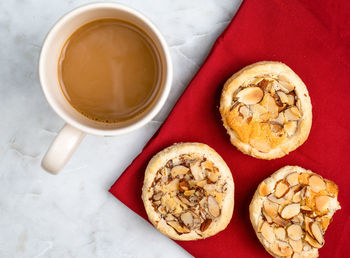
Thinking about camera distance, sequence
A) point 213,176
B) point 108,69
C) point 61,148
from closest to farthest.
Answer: point 61,148 < point 108,69 < point 213,176

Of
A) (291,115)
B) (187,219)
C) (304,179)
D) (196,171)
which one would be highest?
(291,115)

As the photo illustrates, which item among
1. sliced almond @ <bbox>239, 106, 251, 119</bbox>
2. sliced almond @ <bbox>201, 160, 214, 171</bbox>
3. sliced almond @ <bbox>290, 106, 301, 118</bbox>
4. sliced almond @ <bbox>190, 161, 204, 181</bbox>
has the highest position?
sliced almond @ <bbox>290, 106, 301, 118</bbox>

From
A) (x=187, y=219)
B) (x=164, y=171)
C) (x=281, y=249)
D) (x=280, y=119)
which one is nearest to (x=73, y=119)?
(x=164, y=171)

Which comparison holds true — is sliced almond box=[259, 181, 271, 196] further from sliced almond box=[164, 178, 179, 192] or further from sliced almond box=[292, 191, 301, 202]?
sliced almond box=[164, 178, 179, 192]

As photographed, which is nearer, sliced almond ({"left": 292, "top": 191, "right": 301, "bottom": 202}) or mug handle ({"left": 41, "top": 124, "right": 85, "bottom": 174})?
mug handle ({"left": 41, "top": 124, "right": 85, "bottom": 174})

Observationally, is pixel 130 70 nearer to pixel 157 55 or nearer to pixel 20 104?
pixel 157 55

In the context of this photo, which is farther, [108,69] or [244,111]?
[244,111]

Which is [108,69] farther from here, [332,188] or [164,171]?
[332,188]

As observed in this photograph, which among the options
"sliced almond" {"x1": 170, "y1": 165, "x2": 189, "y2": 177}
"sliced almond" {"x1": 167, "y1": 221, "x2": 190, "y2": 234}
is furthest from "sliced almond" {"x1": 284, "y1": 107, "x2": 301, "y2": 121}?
"sliced almond" {"x1": 167, "y1": 221, "x2": 190, "y2": 234}
